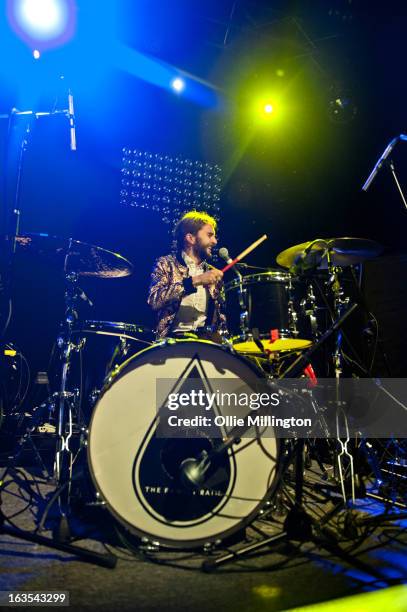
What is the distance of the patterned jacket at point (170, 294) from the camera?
11.9ft

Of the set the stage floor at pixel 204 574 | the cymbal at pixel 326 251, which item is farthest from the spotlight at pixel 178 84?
the stage floor at pixel 204 574

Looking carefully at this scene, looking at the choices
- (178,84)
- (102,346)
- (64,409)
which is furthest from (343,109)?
(64,409)

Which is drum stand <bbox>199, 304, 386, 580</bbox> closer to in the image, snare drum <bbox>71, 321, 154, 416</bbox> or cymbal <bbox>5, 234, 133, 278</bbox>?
snare drum <bbox>71, 321, 154, 416</bbox>

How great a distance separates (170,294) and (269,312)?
1207mm

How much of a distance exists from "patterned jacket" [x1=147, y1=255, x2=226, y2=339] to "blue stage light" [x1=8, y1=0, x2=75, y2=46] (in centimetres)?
259

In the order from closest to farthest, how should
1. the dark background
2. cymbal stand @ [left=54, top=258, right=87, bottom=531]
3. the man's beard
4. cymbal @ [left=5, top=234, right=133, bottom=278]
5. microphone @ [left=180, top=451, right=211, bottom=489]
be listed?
microphone @ [left=180, top=451, right=211, bottom=489]
cymbal stand @ [left=54, top=258, right=87, bottom=531]
cymbal @ [left=5, top=234, right=133, bottom=278]
the man's beard
the dark background

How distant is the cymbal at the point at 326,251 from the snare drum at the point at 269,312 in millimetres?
328

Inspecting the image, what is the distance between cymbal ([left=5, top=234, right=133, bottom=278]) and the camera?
267 centimetres

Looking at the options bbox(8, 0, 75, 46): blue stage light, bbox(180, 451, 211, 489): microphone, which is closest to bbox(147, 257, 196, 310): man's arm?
bbox(180, 451, 211, 489): microphone

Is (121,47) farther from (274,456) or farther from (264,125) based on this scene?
(274,456)

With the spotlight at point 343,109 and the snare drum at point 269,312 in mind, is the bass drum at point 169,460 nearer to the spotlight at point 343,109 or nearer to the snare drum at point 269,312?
the snare drum at point 269,312

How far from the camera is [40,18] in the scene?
3.80 metres

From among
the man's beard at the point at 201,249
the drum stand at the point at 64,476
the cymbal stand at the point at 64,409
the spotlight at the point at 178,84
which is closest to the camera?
the drum stand at the point at 64,476

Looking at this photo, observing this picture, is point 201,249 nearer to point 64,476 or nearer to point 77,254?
point 77,254
